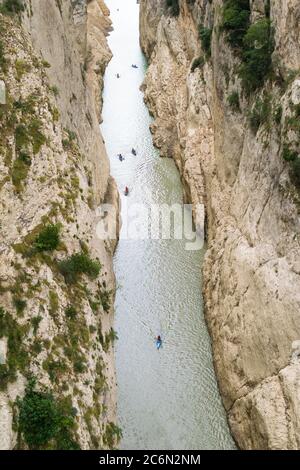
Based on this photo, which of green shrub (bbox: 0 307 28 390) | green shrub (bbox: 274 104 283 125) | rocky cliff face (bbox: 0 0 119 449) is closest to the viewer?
green shrub (bbox: 0 307 28 390)

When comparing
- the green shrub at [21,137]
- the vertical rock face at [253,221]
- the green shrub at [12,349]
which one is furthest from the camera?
the green shrub at [21,137]

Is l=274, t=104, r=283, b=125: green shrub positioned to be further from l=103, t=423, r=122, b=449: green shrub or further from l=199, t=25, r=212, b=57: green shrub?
l=199, t=25, r=212, b=57: green shrub

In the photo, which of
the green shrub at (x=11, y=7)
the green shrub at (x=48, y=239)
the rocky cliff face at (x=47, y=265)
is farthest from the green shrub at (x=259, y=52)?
the green shrub at (x=48, y=239)

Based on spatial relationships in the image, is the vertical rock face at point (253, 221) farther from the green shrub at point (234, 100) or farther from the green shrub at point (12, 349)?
the green shrub at point (12, 349)

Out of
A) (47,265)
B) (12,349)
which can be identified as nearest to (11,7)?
Answer: (47,265)

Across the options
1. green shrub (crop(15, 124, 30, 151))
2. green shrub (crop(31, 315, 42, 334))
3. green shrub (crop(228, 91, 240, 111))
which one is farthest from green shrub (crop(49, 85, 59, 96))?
green shrub (crop(31, 315, 42, 334))
